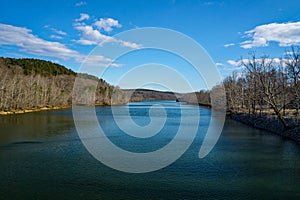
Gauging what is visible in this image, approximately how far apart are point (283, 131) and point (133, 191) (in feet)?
52.3

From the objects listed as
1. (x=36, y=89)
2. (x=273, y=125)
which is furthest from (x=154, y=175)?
(x=36, y=89)

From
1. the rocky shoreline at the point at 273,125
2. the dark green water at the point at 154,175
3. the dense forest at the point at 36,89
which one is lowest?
the dark green water at the point at 154,175

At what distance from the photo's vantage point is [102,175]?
10.2m

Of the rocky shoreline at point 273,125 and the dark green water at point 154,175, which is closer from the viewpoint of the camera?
the dark green water at point 154,175

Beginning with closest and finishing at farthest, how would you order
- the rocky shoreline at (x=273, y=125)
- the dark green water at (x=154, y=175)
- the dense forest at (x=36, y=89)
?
the dark green water at (x=154, y=175) < the rocky shoreline at (x=273, y=125) < the dense forest at (x=36, y=89)

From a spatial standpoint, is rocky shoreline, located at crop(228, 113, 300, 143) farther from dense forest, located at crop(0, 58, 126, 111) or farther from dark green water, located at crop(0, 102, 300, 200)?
dense forest, located at crop(0, 58, 126, 111)

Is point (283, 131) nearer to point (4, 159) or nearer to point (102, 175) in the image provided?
point (102, 175)

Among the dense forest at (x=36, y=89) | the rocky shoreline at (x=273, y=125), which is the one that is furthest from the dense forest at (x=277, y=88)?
the dense forest at (x=36, y=89)

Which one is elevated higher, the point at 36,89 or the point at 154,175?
the point at 36,89

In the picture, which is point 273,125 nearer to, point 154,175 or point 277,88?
point 277,88

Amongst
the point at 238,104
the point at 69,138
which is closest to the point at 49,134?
the point at 69,138

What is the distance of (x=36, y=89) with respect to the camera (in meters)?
49.9

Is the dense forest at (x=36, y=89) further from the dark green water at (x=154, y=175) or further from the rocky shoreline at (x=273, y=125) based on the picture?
the rocky shoreline at (x=273, y=125)

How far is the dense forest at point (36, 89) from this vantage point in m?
41.2
